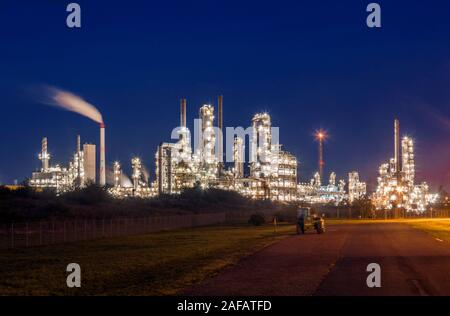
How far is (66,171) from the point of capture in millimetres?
145000

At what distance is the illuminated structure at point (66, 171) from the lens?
5300 inches

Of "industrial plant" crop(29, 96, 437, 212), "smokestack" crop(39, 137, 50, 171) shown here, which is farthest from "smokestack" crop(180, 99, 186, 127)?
"smokestack" crop(39, 137, 50, 171)

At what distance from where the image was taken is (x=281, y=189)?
13262 cm

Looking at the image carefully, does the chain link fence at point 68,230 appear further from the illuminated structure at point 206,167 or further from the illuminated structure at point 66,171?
the illuminated structure at point 66,171

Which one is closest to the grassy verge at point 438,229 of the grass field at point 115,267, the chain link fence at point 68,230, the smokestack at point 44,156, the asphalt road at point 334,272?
the asphalt road at point 334,272

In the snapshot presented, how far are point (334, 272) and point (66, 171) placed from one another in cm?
12940

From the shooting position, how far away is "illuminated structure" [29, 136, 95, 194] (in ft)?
442

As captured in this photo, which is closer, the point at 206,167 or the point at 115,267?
the point at 115,267

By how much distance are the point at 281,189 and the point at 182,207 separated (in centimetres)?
4422

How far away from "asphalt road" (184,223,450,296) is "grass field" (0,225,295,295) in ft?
4.10

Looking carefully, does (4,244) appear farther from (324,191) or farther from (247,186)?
(324,191)

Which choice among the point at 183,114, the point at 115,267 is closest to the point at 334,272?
the point at 115,267

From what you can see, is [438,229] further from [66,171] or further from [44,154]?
[44,154]
